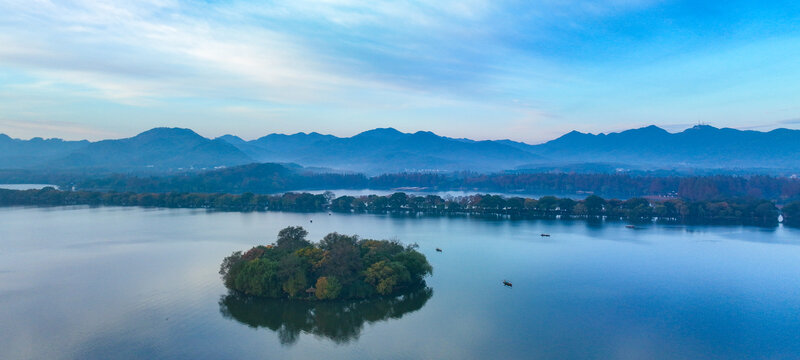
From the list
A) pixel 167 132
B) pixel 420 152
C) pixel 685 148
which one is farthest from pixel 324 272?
pixel 685 148

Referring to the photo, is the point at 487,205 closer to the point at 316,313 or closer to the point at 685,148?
the point at 316,313

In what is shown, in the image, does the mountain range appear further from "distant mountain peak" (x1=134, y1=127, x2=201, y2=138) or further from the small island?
the small island

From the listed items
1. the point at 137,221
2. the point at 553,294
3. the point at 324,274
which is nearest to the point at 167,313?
the point at 324,274

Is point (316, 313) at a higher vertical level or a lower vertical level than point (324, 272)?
lower

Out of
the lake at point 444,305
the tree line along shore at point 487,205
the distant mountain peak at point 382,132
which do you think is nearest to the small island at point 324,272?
the lake at point 444,305

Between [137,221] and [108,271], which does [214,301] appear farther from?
[137,221]

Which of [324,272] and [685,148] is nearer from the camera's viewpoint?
[324,272]

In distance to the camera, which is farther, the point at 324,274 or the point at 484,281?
the point at 484,281
